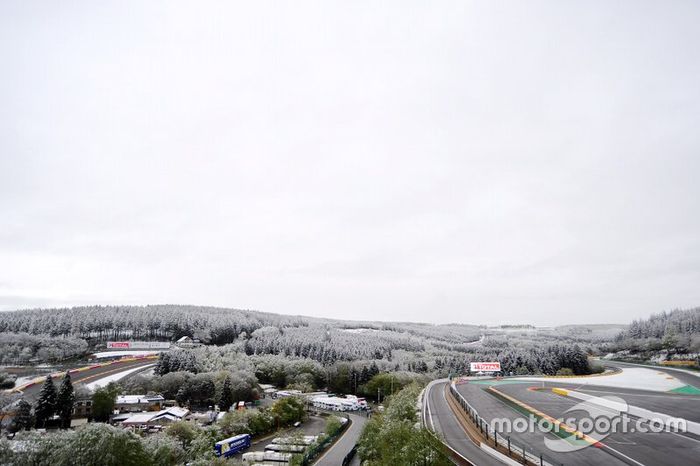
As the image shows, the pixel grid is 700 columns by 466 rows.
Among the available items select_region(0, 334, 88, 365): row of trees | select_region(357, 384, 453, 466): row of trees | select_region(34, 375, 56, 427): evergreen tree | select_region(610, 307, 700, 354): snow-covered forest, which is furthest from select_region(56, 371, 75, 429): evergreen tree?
select_region(610, 307, 700, 354): snow-covered forest

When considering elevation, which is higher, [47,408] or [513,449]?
[513,449]

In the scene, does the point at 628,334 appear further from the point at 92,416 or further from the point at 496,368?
the point at 92,416

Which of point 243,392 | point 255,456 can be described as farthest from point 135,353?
point 255,456

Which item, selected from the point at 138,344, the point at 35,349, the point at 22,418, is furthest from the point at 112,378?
the point at 138,344

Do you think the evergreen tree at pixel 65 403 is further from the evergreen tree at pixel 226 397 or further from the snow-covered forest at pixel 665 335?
the snow-covered forest at pixel 665 335

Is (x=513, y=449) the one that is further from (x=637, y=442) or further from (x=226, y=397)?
(x=226, y=397)

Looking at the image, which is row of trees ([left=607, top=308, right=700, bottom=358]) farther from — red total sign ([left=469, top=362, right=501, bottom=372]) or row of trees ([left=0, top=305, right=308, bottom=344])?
row of trees ([left=0, top=305, right=308, bottom=344])
